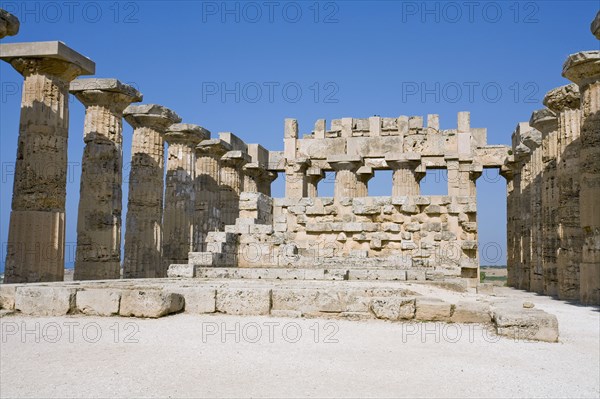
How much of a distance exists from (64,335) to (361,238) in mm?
9610

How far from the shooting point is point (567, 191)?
52.1ft

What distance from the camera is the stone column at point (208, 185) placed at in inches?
971

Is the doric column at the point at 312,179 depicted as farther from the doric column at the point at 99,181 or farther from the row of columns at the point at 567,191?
the doric column at the point at 99,181

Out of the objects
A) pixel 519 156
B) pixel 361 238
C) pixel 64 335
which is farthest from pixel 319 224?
pixel 519 156

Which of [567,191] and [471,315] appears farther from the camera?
[567,191]

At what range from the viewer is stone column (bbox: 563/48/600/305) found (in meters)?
13.5

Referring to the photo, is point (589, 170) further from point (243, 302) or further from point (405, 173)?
point (405, 173)

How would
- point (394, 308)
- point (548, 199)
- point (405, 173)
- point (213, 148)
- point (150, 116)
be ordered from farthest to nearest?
point (405, 173)
point (213, 148)
point (150, 116)
point (548, 199)
point (394, 308)

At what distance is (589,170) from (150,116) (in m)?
13.2

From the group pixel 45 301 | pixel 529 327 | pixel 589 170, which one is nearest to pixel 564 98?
pixel 589 170

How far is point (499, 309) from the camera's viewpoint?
7168mm

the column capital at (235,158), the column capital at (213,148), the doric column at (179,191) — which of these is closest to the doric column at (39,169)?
the doric column at (179,191)

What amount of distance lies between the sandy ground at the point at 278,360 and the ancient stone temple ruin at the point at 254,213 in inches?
174

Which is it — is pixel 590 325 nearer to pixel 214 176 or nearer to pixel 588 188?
pixel 588 188
